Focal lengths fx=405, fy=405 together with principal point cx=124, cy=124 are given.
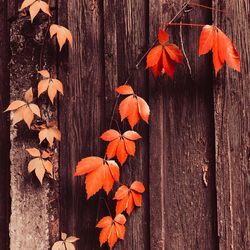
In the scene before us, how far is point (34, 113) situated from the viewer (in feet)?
5.76

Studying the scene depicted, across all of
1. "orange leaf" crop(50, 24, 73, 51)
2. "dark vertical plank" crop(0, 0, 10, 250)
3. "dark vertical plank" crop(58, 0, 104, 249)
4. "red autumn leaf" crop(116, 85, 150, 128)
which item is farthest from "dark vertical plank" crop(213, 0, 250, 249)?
"dark vertical plank" crop(0, 0, 10, 250)

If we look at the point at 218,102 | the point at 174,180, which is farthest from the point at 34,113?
the point at 218,102

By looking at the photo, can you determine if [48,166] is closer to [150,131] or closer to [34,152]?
[34,152]

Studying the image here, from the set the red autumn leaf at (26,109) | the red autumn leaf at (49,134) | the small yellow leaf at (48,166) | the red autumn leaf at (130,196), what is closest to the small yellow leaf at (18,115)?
the red autumn leaf at (26,109)

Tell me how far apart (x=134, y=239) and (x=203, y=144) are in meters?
0.53

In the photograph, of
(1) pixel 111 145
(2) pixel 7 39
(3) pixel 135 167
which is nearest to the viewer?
(1) pixel 111 145

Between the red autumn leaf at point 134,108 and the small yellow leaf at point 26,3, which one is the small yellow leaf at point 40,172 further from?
the small yellow leaf at point 26,3

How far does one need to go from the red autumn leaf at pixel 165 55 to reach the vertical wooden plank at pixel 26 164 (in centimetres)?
49

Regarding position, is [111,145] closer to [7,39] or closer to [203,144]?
[203,144]

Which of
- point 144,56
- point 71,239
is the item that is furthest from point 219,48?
point 71,239

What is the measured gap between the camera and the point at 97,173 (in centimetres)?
164

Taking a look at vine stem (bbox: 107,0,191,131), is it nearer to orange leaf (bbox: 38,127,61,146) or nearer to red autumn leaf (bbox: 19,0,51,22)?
orange leaf (bbox: 38,127,61,146)

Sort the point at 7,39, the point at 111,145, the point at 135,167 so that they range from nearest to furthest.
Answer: the point at 111,145 < the point at 135,167 < the point at 7,39

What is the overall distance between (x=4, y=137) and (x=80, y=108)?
0.43 metres
